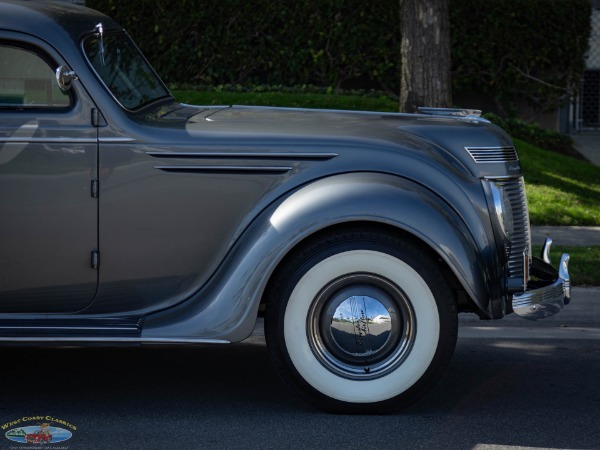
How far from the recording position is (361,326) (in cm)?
494

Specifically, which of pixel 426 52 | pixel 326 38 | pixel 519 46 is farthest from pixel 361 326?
pixel 519 46

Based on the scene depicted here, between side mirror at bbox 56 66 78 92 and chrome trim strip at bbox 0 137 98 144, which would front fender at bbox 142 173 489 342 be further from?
side mirror at bbox 56 66 78 92

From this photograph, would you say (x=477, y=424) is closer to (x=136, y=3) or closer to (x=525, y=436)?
(x=525, y=436)

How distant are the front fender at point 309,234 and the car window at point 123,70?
0.96 meters

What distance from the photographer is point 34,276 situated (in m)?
4.99

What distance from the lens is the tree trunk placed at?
9.85 metres

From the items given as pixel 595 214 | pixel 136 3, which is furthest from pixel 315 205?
pixel 136 3

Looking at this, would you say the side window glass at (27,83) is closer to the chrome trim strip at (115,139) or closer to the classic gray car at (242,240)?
the classic gray car at (242,240)

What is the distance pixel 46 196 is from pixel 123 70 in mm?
934

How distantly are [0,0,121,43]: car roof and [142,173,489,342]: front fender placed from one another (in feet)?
4.20

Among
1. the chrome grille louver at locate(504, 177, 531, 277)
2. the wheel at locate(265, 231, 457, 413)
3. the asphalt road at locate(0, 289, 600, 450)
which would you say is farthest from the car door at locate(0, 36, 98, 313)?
the chrome grille louver at locate(504, 177, 531, 277)

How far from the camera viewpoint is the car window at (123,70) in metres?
5.23

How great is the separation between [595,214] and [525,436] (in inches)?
224

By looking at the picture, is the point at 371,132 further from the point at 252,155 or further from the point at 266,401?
the point at 266,401
